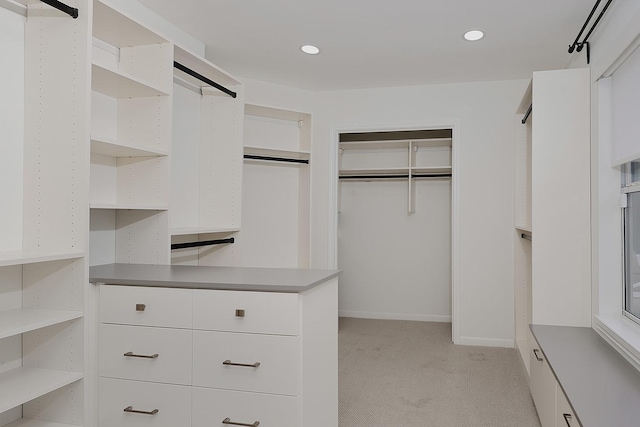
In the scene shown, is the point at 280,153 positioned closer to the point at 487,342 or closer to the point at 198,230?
the point at 198,230

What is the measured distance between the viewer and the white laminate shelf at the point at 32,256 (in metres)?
1.81

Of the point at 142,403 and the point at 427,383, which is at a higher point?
the point at 142,403

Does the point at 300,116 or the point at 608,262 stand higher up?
the point at 300,116

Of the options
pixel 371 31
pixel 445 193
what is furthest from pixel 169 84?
pixel 445 193

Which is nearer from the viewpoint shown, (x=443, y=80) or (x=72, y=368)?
(x=72, y=368)

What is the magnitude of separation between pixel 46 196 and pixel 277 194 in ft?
8.75

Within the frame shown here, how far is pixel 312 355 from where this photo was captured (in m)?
2.09

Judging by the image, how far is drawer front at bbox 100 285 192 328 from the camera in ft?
6.98

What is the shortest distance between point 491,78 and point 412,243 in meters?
1.99

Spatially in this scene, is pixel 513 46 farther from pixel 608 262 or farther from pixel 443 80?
pixel 608 262

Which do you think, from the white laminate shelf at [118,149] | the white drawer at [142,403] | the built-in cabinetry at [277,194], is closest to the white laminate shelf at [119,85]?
the white laminate shelf at [118,149]

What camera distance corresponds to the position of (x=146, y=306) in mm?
2184

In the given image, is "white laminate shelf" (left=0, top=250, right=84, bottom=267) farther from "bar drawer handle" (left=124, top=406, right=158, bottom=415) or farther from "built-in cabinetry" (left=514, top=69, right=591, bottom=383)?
"built-in cabinetry" (left=514, top=69, right=591, bottom=383)

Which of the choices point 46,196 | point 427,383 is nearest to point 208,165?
point 46,196
